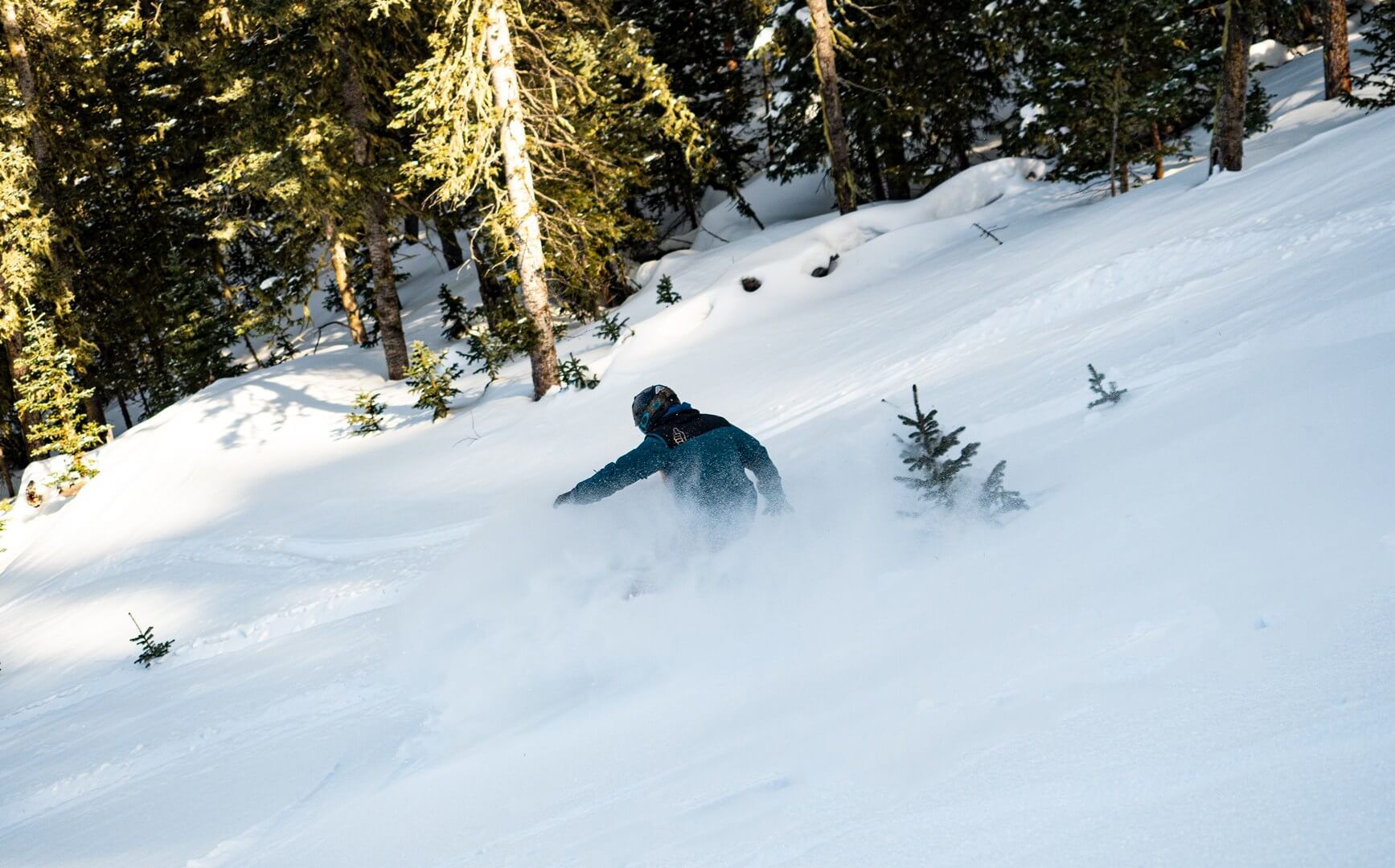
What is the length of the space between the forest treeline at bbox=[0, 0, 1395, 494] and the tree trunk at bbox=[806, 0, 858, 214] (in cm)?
6

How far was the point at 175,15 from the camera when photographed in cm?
1761

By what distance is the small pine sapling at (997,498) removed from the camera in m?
5.14

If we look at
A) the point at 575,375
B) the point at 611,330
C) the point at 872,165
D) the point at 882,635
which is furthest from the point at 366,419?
the point at 872,165

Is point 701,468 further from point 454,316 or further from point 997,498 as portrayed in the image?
point 454,316

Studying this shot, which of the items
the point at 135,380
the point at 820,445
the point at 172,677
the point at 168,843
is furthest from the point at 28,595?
the point at 135,380

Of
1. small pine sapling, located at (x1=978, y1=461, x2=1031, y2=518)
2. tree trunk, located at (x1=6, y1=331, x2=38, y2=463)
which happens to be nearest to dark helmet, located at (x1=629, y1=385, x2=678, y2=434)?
small pine sapling, located at (x1=978, y1=461, x2=1031, y2=518)

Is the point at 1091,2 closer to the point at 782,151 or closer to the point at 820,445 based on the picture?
the point at 782,151

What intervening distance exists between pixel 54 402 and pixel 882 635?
20.3 m

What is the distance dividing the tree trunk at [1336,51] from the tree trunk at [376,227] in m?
19.3

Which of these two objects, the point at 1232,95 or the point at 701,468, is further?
the point at 1232,95

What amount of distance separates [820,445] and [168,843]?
5356mm

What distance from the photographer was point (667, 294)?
721 inches

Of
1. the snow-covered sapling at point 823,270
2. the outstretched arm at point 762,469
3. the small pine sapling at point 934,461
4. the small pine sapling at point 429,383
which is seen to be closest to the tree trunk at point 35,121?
the small pine sapling at point 429,383

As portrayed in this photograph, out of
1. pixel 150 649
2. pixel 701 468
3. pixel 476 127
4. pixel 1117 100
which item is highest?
pixel 476 127
